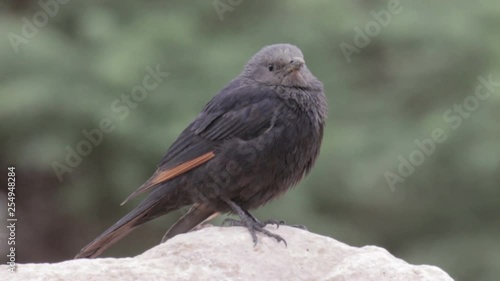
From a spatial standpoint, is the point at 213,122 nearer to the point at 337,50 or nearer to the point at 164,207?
the point at 164,207

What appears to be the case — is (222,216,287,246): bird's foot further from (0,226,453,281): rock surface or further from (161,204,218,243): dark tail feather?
(161,204,218,243): dark tail feather

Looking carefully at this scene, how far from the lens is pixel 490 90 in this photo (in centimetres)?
757

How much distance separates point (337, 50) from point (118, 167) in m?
2.11

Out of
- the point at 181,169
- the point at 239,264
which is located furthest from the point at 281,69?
the point at 239,264

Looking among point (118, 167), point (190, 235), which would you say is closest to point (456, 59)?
point (118, 167)

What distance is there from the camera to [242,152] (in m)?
5.43

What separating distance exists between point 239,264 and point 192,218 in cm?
113
